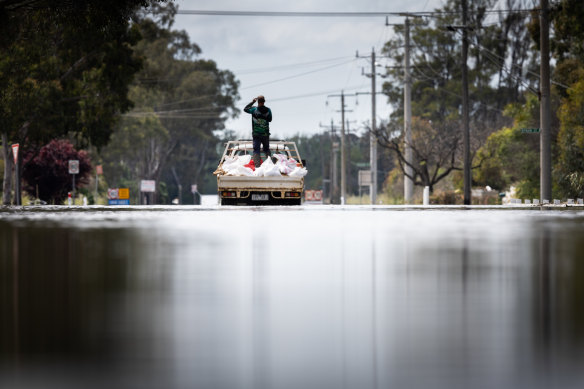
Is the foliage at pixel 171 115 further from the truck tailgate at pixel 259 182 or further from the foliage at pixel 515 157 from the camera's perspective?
the truck tailgate at pixel 259 182

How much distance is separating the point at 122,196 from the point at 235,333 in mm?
47710

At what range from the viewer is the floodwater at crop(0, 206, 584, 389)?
5426 millimetres

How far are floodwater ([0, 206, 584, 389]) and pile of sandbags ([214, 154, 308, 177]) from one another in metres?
13.8

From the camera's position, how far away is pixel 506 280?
931cm

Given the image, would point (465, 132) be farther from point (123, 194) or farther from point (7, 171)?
point (7, 171)

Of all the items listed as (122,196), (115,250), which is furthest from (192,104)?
(115,250)

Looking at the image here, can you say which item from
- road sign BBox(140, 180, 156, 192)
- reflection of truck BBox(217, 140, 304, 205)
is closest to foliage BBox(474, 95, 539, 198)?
reflection of truck BBox(217, 140, 304, 205)

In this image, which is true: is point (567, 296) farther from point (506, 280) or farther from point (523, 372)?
point (523, 372)

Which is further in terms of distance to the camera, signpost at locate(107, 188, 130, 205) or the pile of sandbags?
signpost at locate(107, 188, 130, 205)

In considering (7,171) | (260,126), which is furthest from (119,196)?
(260,126)

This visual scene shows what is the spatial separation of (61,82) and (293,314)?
130ft

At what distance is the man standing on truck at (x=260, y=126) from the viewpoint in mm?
28156

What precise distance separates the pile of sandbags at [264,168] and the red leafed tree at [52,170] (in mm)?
25724

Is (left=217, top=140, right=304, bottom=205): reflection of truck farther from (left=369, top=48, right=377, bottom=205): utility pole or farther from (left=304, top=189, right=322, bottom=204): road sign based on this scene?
(left=304, top=189, right=322, bottom=204): road sign
